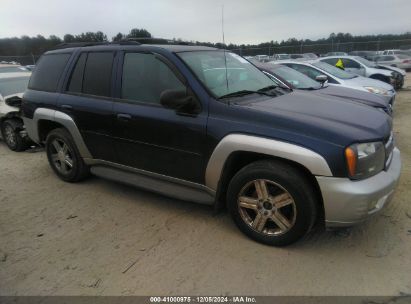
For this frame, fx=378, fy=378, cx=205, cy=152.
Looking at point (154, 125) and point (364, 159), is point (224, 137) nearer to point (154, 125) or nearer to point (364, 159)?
Result: point (154, 125)

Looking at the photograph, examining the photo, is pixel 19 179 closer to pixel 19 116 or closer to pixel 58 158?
pixel 58 158

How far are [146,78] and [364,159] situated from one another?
235 cm

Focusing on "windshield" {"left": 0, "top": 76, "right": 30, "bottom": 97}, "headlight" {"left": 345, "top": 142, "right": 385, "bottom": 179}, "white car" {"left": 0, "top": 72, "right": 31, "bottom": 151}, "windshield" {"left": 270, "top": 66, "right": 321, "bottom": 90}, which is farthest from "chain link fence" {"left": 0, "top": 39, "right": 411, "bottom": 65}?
"headlight" {"left": 345, "top": 142, "right": 385, "bottom": 179}

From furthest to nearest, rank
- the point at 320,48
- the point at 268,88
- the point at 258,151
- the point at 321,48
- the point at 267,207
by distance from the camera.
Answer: the point at 320,48 < the point at 321,48 < the point at 268,88 < the point at 267,207 < the point at 258,151

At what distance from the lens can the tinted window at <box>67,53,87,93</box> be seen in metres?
4.76

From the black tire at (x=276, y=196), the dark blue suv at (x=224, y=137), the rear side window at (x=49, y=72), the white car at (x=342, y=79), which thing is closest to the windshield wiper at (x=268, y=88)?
the dark blue suv at (x=224, y=137)

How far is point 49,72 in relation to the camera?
5.24 metres

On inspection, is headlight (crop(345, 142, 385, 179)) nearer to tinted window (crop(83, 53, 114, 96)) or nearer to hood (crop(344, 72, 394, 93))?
tinted window (crop(83, 53, 114, 96))

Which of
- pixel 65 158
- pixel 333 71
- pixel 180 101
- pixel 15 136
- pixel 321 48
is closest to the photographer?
pixel 180 101

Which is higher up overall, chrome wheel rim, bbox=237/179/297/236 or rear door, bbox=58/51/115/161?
rear door, bbox=58/51/115/161

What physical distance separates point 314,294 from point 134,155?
238 cm

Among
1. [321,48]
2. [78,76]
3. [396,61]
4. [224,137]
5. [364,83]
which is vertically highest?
[78,76]

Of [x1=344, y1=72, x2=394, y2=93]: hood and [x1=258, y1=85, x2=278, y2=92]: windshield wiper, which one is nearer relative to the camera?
[x1=258, y1=85, x2=278, y2=92]: windshield wiper

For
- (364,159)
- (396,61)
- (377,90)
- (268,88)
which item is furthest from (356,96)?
(396,61)
